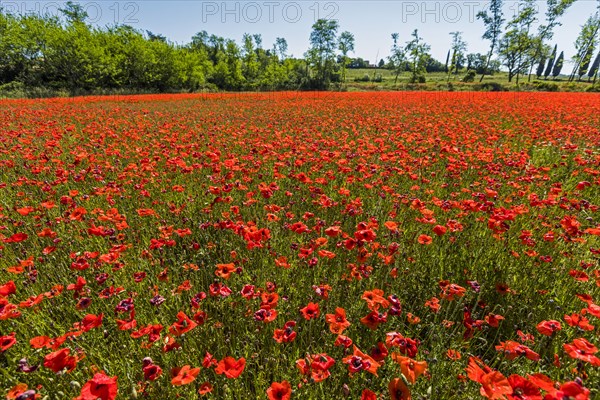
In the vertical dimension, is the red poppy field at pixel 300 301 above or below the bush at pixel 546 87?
below

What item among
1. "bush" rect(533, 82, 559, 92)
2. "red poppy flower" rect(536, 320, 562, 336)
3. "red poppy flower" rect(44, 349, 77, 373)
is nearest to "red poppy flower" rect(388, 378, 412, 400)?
"red poppy flower" rect(536, 320, 562, 336)

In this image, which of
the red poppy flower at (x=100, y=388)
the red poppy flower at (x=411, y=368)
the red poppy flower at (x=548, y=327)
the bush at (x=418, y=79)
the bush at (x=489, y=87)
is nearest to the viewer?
the red poppy flower at (x=100, y=388)

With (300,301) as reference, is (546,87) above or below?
above

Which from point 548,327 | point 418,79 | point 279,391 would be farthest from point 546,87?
point 279,391

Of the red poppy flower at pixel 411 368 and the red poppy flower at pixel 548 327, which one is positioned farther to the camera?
the red poppy flower at pixel 548 327

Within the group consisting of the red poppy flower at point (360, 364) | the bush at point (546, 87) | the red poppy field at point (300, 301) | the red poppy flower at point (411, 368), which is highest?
the bush at point (546, 87)

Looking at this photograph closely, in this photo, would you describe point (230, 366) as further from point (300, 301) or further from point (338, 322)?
point (300, 301)

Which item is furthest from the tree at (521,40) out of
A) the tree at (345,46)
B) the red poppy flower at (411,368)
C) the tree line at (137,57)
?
the red poppy flower at (411,368)

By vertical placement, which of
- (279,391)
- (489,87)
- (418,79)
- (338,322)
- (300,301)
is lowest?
(300,301)

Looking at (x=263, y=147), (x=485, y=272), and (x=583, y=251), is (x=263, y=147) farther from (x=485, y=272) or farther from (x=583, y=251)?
(x=583, y=251)

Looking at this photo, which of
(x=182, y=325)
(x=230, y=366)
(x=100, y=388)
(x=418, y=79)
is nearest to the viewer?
(x=100, y=388)

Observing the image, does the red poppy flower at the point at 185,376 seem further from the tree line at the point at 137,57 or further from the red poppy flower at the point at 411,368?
the tree line at the point at 137,57

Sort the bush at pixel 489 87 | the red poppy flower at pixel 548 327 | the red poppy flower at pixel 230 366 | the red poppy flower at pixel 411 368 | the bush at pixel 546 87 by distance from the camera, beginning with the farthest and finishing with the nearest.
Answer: the bush at pixel 489 87
the bush at pixel 546 87
the red poppy flower at pixel 548 327
the red poppy flower at pixel 230 366
the red poppy flower at pixel 411 368

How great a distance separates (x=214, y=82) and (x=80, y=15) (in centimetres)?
3780
